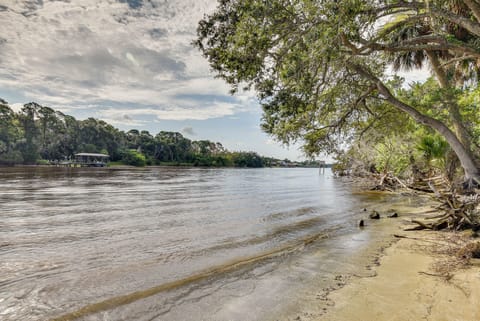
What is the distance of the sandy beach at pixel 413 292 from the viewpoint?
406 centimetres

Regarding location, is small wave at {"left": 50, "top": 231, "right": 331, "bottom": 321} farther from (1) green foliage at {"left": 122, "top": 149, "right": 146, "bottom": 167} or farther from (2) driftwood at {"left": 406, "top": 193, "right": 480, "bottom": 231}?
(1) green foliage at {"left": 122, "top": 149, "right": 146, "bottom": 167}

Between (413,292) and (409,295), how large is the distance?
0.57 ft

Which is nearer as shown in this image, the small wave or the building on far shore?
the small wave

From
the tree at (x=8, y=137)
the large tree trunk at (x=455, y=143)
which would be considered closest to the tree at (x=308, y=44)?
the large tree trunk at (x=455, y=143)

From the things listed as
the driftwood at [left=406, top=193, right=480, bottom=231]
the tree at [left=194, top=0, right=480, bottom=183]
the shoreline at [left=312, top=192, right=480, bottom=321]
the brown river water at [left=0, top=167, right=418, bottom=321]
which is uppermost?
the tree at [left=194, top=0, right=480, bottom=183]

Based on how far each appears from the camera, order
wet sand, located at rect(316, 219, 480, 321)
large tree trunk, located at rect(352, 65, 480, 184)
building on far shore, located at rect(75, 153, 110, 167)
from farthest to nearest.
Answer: building on far shore, located at rect(75, 153, 110, 167) → large tree trunk, located at rect(352, 65, 480, 184) → wet sand, located at rect(316, 219, 480, 321)

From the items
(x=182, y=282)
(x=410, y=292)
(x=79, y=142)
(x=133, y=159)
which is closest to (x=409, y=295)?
(x=410, y=292)

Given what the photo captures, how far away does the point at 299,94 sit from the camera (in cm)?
827

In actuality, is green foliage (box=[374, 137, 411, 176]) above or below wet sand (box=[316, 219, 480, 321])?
above

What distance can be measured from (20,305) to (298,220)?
34.3 ft

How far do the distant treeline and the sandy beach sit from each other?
87.1 meters

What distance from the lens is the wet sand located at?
4052 millimetres

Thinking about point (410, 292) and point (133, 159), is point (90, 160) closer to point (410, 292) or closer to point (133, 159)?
point (133, 159)

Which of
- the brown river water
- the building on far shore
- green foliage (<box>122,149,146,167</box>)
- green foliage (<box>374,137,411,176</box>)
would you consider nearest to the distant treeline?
green foliage (<box>122,149,146,167</box>)
